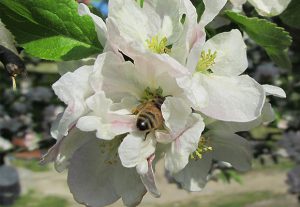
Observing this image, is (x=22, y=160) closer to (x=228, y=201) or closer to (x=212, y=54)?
(x=228, y=201)

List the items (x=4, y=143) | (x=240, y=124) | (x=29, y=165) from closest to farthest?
(x=240, y=124)
(x=4, y=143)
(x=29, y=165)

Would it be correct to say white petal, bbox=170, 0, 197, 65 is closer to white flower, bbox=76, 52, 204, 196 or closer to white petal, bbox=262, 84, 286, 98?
white flower, bbox=76, 52, 204, 196

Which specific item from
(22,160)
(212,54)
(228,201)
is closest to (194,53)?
(212,54)

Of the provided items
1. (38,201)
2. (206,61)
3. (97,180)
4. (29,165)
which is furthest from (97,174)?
(29,165)

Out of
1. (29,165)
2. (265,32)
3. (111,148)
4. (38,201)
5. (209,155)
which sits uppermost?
(265,32)

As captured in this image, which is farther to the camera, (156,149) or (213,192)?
(213,192)

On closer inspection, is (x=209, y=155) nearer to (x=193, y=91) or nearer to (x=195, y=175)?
(x=195, y=175)
